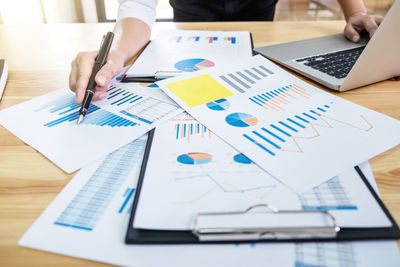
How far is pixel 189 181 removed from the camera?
0.38 metres

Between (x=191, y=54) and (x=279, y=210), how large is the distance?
0.54 meters

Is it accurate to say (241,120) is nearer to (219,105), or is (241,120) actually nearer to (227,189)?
(219,105)

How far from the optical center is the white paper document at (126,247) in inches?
11.6

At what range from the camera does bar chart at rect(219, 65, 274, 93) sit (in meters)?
0.60

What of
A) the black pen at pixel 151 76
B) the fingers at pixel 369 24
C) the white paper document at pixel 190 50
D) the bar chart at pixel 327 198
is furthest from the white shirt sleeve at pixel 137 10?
the bar chart at pixel 327 198

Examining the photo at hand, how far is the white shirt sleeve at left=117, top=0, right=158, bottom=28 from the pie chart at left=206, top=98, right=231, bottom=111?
48 cm

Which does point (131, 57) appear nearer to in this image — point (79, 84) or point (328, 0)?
point (79, 84)

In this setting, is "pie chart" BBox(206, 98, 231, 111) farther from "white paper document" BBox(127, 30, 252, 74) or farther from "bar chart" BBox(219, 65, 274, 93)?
"white paper document" BBox(127, 30, 252, 74)

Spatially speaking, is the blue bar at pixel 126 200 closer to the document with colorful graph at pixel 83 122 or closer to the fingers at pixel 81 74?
the document with colorful graph at pixel 83 122

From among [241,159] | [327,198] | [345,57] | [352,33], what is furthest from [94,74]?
[352,33]

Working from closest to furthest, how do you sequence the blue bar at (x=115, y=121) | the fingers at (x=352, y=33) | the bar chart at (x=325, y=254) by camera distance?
1. the bar chart at (x=325, y=254)
2. the blue bar at (x=115, y=121)
3. the fingers at (x=352, y=33)

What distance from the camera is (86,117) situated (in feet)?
1.75

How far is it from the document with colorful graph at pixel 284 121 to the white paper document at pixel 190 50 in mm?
87

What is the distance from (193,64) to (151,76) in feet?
0.36
